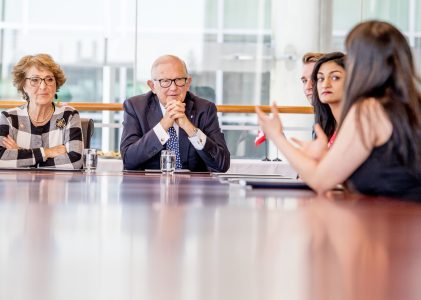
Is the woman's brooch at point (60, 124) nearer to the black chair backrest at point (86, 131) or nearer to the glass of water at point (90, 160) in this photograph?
the black chair backrest at point (86, 131)

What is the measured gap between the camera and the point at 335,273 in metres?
0.74

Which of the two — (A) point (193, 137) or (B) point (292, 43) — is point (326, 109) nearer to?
(A) point (193, 137)

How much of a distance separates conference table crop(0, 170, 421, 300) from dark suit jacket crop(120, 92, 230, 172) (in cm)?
203

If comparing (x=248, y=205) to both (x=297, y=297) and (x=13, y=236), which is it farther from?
(x=297, y=297)

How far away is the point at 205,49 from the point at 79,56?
135 cm

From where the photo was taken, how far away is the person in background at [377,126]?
1867 mm

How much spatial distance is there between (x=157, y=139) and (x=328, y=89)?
0.74 meters

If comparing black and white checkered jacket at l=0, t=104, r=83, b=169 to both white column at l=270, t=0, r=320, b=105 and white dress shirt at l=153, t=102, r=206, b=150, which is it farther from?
white column at l=270, t=0, r=320, b=105

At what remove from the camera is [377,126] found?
6.15 feet

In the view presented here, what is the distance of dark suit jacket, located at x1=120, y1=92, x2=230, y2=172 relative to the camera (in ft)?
11.5

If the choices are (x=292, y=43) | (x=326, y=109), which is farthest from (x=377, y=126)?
(x=292, y=43)

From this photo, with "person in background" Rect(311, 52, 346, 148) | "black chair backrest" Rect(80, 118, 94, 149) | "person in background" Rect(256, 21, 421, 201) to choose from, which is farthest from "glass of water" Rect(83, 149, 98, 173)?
"person in background" Rect(256, 21, 421, 201)

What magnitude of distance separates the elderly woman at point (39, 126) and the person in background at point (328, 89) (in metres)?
1.05

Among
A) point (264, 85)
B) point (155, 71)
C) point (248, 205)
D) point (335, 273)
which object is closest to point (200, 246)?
point (335, 273)
